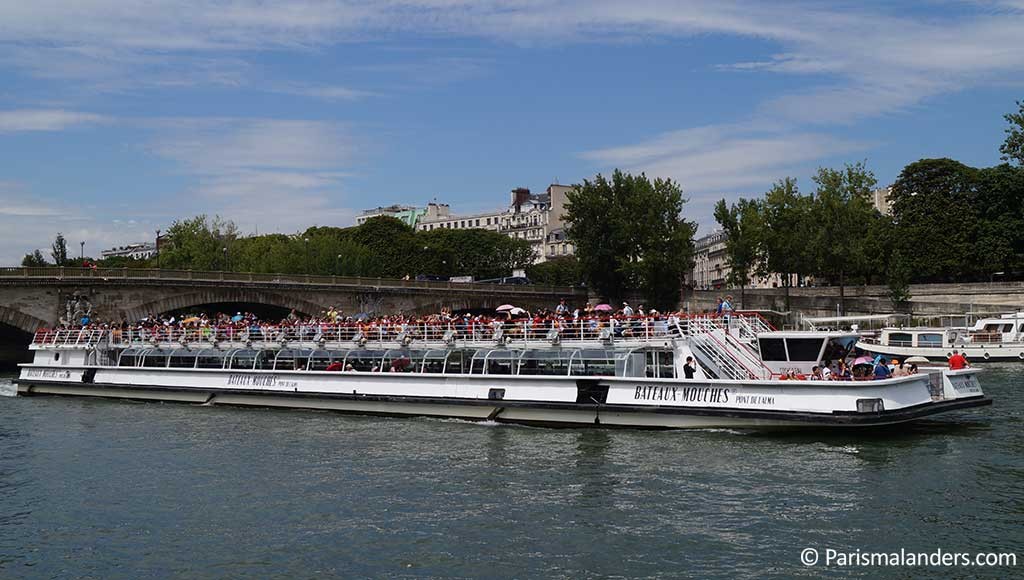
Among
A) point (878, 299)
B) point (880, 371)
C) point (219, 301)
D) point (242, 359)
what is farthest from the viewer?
point (878, 299)

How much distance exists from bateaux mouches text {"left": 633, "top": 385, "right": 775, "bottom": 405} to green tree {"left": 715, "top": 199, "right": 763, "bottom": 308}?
199 ft

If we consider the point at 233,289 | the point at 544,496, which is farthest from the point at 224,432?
the point at 233,289

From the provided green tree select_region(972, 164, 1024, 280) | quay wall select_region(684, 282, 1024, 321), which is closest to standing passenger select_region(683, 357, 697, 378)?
quay wall select_region(684, 282, 1024, 321)

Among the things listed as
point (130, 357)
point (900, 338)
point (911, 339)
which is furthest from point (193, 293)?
point (911, 339)

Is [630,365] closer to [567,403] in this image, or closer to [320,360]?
[567,403]

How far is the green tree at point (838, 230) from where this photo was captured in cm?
8806

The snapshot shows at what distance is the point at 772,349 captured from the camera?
115 ft

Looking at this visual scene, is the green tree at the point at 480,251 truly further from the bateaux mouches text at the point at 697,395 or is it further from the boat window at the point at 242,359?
the bateaux mouches text at the point at 697,395

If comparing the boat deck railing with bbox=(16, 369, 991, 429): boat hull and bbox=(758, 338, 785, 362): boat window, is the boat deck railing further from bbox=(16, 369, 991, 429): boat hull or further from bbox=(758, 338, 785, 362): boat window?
bbox=(16, 369, 991, 429): boat hull

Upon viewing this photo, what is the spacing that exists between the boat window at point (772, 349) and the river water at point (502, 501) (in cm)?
391

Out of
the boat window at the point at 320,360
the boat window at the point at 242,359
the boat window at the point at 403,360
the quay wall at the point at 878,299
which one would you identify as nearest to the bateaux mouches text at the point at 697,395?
the boat window at the point at 403,360

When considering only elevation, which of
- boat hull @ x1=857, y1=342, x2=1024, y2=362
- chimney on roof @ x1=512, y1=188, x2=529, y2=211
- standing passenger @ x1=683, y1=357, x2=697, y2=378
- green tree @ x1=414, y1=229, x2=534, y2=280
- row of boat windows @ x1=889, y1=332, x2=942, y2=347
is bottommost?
standing passenger @ x1=683, y1=357, x2=697, y2=378

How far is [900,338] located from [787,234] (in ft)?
71.1

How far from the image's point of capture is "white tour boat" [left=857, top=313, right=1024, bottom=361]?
67.1m
